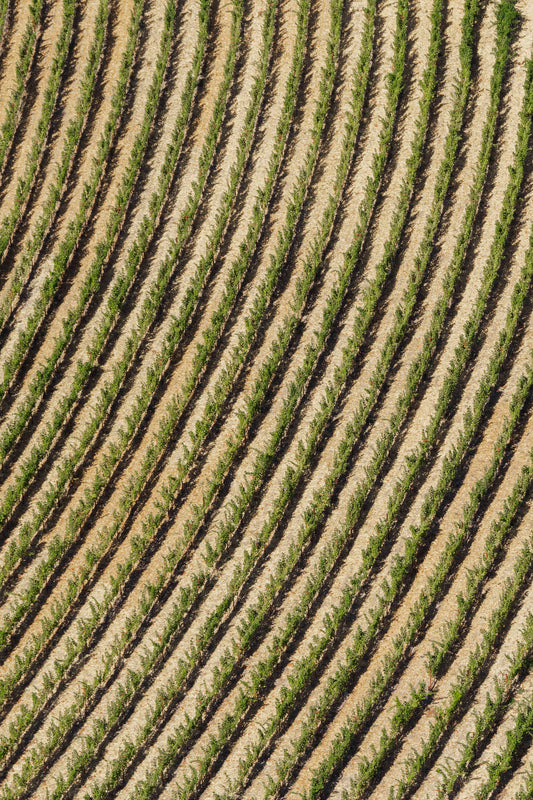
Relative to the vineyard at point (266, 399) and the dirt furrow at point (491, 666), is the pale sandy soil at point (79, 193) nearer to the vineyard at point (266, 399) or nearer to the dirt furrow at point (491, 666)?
the vineyard at point (266, 399)

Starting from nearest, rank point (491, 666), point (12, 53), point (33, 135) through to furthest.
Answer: point (491, 666), point (33, 135), point (12, 53)

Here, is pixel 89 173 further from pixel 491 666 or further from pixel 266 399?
pixel 491 666

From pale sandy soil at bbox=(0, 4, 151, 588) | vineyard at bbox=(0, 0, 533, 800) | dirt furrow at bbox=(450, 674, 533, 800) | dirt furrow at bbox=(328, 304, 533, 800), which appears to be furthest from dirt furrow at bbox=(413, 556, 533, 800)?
pale sandy soil at bbox=(0, 4, 151, 588)

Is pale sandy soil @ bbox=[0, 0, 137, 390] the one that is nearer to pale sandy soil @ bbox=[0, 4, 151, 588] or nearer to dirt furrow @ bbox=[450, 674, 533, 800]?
pale sandy soil @ bbox=[0, 4, 151, 588]

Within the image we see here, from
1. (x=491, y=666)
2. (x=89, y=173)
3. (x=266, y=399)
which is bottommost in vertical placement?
(x=491, y=666)

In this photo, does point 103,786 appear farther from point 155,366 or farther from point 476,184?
point 476,184

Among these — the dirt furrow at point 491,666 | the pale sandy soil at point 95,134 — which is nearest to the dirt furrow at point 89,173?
the pale sandy soil at point 95,134

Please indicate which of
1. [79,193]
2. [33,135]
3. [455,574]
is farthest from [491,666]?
[33,135]

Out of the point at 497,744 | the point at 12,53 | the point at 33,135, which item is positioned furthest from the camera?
the point at 12,53
